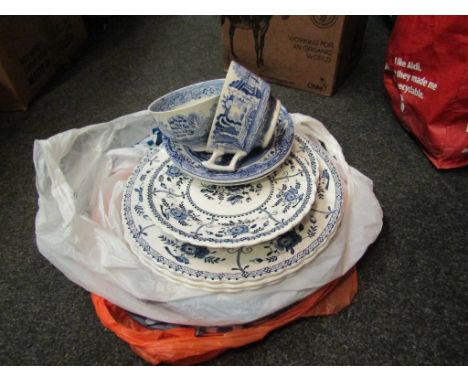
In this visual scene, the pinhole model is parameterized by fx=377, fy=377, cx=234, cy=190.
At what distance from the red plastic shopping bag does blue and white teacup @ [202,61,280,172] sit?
0.40 metres

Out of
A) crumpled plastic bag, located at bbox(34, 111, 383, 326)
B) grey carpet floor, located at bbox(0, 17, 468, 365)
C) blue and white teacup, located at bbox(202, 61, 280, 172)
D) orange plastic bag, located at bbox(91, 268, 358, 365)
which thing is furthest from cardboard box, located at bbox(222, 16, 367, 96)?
orange plastic bag, located at bbox(91, 268, 358, 365)

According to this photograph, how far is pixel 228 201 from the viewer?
1.96ft

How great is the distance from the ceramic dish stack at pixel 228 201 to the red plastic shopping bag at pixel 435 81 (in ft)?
1.04

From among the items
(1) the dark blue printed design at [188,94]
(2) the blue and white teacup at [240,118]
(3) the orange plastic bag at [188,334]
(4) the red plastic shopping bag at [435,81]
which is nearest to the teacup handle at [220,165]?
(2) the blue and white teacup at [240,118]

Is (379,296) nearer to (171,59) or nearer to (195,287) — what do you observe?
(195,287)

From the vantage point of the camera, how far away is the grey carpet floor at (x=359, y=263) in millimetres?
603

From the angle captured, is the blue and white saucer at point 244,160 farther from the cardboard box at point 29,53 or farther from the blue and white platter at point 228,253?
the cardboard box at point 29,53

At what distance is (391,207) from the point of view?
0.78 meters

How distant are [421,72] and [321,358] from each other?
63 cm

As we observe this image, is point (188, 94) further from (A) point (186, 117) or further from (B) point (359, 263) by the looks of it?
(B) point (359, 263)

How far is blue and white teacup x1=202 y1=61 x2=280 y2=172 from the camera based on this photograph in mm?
532

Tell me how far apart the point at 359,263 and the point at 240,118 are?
0.36 meters

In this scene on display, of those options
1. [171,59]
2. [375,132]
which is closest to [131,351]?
[375,132]

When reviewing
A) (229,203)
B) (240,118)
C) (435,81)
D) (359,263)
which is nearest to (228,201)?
(229,203)
